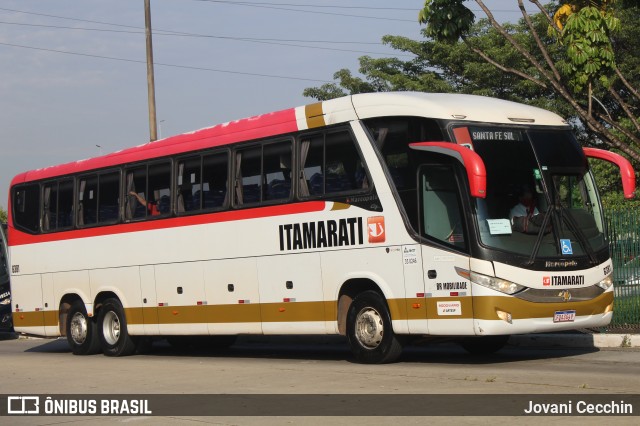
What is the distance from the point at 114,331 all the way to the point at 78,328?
1035mm

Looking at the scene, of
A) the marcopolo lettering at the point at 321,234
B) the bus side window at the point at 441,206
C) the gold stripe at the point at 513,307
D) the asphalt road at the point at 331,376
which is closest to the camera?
the asphalt road at the point at 331,376

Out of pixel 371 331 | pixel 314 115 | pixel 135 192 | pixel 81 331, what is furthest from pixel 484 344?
pixel 81 331

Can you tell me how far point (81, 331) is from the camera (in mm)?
21078

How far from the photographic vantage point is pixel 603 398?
403 inches

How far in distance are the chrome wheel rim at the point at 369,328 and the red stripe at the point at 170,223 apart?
5.51ft

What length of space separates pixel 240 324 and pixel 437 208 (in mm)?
4687

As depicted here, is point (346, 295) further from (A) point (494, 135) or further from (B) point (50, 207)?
(B) point (50, 207)

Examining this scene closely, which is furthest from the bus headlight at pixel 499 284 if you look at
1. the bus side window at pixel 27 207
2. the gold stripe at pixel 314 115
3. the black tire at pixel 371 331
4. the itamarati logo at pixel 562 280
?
the bus side window at pixel 27 207

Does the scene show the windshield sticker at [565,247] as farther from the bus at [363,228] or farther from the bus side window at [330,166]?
the bus side window at [330,166]

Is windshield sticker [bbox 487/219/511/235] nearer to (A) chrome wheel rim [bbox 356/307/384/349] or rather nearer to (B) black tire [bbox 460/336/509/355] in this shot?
(A) chrome wheel rim [bbox 356/307/384/349]

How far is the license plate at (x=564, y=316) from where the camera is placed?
13875 mm

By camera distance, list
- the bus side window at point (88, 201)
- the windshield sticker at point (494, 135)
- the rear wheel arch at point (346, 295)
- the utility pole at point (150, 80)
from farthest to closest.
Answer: the utility pole at point (150, 80) < the bus side window at point (88, 201) < the rear wheel arch at point (346, 295) < the windshield sticker at point (494, 135)

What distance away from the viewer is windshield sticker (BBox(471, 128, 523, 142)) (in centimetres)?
1412

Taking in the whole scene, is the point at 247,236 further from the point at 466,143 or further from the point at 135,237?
the point at 466,143
